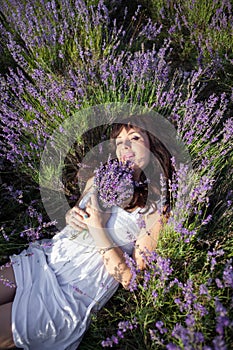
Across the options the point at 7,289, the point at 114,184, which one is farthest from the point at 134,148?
the point at 7,289

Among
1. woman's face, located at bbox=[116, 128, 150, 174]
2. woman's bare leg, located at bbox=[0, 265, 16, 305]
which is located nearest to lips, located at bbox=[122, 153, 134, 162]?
woman's face, located at bbox=[116, 128, 150, 174]

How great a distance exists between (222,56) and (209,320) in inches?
90.4

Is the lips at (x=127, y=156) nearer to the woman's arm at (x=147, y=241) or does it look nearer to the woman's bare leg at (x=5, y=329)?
the woman's arm at (x=147, y=241)

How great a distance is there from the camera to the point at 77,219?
2031mm

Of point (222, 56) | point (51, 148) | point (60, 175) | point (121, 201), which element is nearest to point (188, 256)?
point (121, 201)

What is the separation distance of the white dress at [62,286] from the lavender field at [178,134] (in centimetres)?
12

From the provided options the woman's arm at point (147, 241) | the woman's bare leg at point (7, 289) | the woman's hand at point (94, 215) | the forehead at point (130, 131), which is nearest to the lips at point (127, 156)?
the forehead at point (130, 131)

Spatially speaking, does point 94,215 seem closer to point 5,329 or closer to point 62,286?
point 62,286

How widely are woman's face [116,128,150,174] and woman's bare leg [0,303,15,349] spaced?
102 centimetres

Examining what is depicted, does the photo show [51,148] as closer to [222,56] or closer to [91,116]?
[91,116]

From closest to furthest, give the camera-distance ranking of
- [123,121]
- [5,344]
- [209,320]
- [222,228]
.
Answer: [209,320] → [5,344] → [222,228] → [123,121]

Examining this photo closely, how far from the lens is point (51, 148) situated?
7.95ft

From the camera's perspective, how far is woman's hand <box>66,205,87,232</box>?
2008 millimetres

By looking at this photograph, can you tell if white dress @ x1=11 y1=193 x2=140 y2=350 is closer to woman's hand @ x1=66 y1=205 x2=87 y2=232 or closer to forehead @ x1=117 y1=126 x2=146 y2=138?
woman's hand @ x1=66 y1=205 x2=87 y2=232
